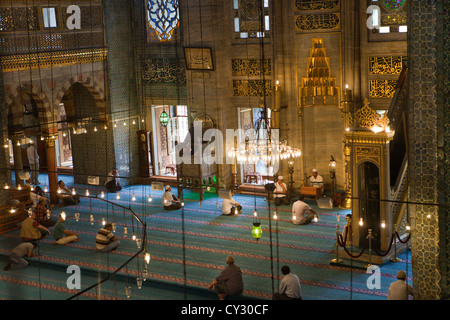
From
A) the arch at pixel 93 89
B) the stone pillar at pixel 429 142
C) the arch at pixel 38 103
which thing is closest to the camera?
the stone pillar at pixel 429 142

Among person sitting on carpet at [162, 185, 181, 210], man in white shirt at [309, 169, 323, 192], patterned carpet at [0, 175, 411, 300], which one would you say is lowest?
patterned carpet at [0, 175, 411, 300]

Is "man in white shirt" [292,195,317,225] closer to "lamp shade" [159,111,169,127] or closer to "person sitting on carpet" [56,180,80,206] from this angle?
"lamp shade" [159,111,169,127]

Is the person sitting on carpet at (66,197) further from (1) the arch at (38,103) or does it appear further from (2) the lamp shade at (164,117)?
(2) the lamp shade at (164,117)

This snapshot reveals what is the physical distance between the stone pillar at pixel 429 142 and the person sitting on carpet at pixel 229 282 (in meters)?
1.98

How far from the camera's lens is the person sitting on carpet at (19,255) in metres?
9.77

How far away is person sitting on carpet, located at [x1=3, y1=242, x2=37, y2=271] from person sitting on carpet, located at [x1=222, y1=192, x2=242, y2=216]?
3.08m

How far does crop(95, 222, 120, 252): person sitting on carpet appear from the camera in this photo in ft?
32.9

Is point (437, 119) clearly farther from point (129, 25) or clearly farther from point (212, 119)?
point (129, 25)

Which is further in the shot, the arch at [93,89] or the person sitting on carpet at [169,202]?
the arch at [93,89]

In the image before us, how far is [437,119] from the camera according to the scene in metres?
6.90

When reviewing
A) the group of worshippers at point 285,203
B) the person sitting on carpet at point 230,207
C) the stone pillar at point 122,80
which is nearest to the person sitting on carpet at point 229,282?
the group of worshippers at point 285,203

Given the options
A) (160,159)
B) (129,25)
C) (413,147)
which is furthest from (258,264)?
(129,25)

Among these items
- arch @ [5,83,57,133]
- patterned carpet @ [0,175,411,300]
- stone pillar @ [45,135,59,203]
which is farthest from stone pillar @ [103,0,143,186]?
patterned carpet @ [0,175,411,300]

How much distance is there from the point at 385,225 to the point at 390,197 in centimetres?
38
